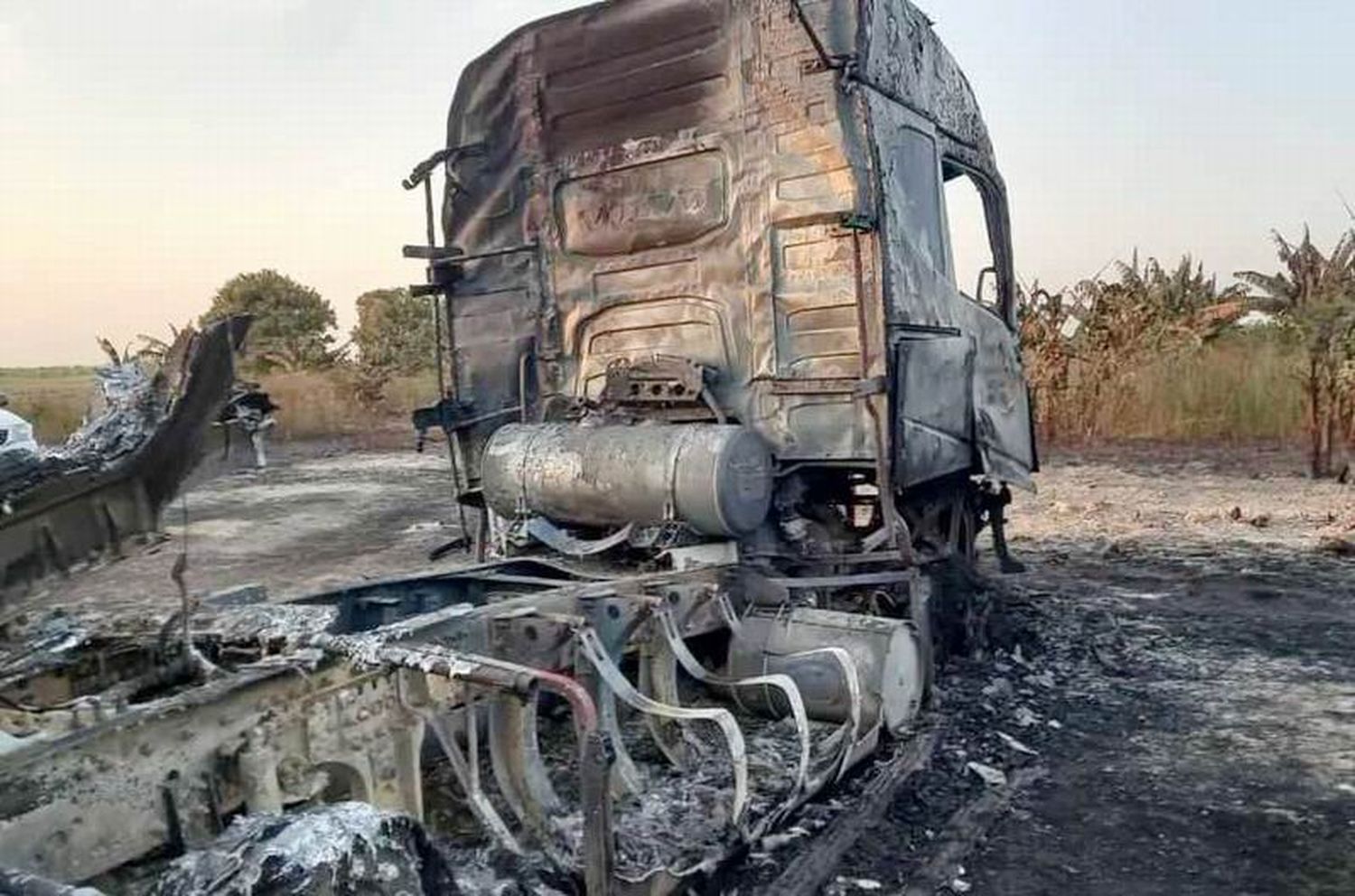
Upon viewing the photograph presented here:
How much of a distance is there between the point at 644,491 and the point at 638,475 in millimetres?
75

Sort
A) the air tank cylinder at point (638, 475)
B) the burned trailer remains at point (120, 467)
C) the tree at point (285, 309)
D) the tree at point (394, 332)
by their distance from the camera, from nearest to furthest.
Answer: the burned trailer remains at point (120, 467), the air tank cylinder at point (638, 475), the tree at point (394, 332), the tree at point (285, 309)

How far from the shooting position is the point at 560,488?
5121mm

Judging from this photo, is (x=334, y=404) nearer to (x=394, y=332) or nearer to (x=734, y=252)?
(x=394, y=332)

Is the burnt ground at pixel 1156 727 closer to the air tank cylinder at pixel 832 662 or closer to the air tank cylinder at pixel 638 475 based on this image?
the air tank cylinder at pixel 832 662

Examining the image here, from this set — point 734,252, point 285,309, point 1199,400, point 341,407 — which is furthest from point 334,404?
point 734,252

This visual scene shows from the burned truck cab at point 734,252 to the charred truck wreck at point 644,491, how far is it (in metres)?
0.02

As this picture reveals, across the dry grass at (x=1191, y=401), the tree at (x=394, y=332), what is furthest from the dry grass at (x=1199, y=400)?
the tree at (x=394, y=332)

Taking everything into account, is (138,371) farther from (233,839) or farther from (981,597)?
(981,597)

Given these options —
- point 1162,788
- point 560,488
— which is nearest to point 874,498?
point 560,488

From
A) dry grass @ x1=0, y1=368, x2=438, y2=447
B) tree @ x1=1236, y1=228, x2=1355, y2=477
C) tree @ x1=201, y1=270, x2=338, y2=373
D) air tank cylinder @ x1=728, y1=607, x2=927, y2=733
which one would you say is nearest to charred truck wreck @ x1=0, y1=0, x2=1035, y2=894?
air tank cylinder @ x1=728, y1=607, x2=927, y2=733

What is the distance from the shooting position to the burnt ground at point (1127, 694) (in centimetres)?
364

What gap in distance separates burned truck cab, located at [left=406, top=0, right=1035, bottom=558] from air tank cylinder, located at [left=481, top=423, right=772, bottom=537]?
0.16ft

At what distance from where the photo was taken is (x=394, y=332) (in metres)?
31.8

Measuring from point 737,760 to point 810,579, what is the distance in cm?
169
